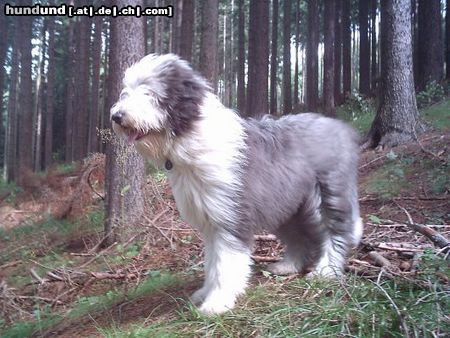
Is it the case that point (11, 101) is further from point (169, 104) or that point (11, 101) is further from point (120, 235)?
point (169, 104)

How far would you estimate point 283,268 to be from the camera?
13.2ft

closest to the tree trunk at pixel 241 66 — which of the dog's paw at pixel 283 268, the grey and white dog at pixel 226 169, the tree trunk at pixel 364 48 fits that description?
the tree trunk at pixel 364 48

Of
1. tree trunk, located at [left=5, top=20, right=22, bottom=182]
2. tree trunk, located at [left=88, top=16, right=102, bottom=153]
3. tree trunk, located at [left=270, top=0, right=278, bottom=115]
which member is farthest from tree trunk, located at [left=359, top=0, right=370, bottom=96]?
tree trunk, located at [left=5, top=20, right=22, bottom=182]

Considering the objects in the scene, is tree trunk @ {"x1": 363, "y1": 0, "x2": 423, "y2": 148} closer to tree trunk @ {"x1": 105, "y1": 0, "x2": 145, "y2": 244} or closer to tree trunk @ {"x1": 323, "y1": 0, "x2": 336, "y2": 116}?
tree trunk @ {"x1": 105, "y1": 0, "x2": 145, "y2": 244}

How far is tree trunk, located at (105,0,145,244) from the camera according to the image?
5.88 meters

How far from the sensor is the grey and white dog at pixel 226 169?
3.17m

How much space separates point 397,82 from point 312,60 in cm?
1358

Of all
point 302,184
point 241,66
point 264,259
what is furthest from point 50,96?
point 302,184

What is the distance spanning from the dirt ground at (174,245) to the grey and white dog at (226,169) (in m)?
0.42

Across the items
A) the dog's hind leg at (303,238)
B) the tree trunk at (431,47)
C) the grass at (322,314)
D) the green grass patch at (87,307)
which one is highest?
the tree trunk at (431,47)

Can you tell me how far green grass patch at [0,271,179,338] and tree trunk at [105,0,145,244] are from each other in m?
1.59

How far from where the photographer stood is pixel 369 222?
504cm

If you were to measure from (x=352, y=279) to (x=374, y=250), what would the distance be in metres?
0.87

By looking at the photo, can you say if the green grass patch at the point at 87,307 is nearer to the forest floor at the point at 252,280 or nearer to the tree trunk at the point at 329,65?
the forest floor at the point at 252,280
